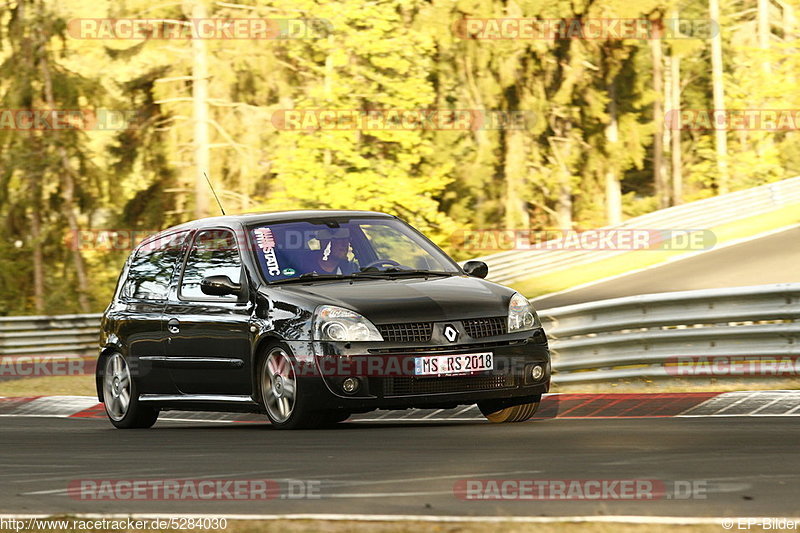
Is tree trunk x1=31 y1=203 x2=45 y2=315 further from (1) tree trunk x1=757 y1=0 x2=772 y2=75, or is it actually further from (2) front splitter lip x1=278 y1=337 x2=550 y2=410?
(2) front splitter lip x1=278 y1=337 x2=550 y2=410

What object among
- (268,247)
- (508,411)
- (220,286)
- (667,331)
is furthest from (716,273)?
(220,286)

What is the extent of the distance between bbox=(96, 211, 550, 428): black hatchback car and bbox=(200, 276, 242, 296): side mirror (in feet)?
0.03

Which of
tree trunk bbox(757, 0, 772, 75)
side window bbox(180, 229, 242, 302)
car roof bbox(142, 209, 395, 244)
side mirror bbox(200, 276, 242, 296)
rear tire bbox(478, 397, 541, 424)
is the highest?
tree trunk bbox(757, 0, 772, 75)

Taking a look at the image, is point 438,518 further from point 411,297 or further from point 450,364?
point 411,297

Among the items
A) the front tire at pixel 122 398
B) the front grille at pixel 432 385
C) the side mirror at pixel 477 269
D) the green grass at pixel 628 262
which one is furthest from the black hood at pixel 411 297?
the green grass at pixel 628 262

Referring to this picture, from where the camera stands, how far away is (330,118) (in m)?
39.6

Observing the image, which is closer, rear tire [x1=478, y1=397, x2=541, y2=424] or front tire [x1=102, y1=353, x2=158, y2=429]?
rear tire [x1=478, y1=397, x2=541, y2=424]

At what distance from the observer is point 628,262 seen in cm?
2756

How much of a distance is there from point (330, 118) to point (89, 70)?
1070cm

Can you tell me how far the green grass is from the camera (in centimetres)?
2648

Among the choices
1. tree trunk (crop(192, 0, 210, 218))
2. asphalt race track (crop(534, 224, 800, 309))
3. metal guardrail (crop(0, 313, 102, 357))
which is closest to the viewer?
asphalt race track (crop(534, 224, 800, 309))

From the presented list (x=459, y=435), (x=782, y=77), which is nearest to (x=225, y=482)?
(x=459, y=435)

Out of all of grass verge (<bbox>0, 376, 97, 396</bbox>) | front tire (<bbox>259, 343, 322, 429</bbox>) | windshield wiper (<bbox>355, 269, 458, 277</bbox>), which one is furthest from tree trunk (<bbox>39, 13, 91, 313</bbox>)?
front tire (<bbox>259, 343, 322, 429</bbox>)

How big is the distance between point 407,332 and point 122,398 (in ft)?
11.3
